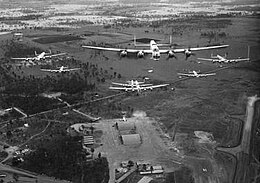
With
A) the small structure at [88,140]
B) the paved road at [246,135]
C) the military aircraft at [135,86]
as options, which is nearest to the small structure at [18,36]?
the military aircraft at [135,86]

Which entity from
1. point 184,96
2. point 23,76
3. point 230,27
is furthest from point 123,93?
point 230,27

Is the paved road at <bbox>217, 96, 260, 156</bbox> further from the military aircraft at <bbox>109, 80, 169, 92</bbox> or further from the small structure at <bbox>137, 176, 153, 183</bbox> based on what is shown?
the military aircraft at <bbox>109, 80, 169, 92</bbox>

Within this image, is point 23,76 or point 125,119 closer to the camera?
point 125,119

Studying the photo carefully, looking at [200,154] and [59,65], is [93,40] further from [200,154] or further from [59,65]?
[200,154]

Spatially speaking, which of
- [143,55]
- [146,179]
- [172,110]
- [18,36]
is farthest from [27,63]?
[146,179]

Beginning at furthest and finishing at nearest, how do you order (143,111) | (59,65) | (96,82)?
(59,65) → (96,82) → (143,111)

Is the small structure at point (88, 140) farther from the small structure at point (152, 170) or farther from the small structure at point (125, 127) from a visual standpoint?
the small structure at point (152, 170)

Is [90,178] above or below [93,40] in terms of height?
below

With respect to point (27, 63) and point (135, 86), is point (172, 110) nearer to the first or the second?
point (135, 86)
